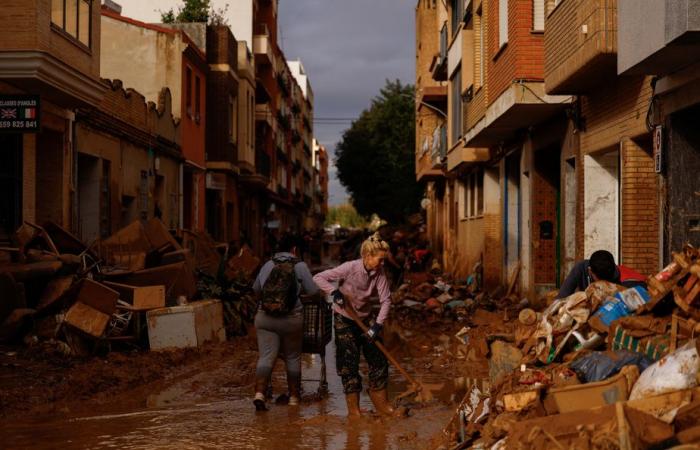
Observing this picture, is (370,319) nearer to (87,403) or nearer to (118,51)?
(87,403)

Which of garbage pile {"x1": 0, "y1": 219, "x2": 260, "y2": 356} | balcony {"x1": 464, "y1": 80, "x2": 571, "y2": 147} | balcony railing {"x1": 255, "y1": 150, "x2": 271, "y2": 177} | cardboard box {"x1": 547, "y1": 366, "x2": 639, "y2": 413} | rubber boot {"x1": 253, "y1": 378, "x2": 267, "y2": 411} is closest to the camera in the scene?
cardboard box {"x1": 547, "y1": 366, "x2": 639, "y2": 413}

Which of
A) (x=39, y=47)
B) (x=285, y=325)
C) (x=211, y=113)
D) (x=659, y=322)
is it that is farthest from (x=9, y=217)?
(x=211, y=113)

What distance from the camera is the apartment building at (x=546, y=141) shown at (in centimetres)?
1274

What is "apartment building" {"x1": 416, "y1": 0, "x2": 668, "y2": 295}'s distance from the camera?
1274cm

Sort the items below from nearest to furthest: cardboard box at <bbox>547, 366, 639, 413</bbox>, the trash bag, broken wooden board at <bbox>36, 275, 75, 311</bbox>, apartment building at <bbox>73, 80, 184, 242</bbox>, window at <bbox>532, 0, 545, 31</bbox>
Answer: cardboard box at <bbox>547, 366, 639, 413</bbox>, the trash bag, broken wooden board at <bbox>36, 275, 75, 311</bbox>, window at <bbox>532, 0, 545, 31</bbox>, apartment building at <bbox>73, 80, 184, 242</bbox>

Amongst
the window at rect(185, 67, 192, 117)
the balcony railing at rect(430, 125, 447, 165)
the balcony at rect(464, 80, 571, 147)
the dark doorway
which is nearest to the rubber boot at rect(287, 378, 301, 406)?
the balcony at rect(464, 80, 571, 147)

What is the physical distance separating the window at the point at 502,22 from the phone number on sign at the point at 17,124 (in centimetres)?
897

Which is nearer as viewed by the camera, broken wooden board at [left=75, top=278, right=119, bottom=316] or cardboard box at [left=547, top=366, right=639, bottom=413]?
cardboard box at [left=547, top=366, right=639, bottom=413]

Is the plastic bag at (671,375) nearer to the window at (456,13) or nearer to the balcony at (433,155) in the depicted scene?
the window at (456,13)

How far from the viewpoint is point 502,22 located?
765 inches

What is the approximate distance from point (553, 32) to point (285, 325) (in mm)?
7353

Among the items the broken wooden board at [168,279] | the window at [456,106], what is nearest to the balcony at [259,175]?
the window at [456,106]

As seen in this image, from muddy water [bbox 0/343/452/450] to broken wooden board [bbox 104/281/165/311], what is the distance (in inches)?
125

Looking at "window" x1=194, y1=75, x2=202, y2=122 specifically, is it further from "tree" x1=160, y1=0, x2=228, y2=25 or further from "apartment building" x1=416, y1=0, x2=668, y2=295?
"apartment building" x1=416, y1=0, x2=668, y2=295
